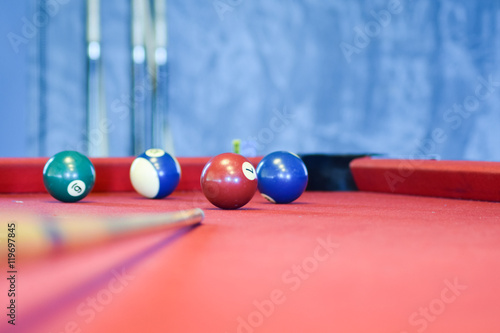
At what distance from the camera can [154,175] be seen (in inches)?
103

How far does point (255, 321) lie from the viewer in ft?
3.52

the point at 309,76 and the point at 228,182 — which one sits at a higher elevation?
the point at 309,76

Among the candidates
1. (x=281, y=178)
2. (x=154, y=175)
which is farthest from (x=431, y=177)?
(x=154, y=175)

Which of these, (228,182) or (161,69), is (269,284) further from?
(161,69)

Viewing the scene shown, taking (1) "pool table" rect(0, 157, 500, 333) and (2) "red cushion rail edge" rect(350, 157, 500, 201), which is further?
(2) "red cushion rail edge" rect(350, 157, 500, 201)

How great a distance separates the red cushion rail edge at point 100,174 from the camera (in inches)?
114

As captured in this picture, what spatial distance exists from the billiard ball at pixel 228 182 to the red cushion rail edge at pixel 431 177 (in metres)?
1.13

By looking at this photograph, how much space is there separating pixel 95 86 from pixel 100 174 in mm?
3403

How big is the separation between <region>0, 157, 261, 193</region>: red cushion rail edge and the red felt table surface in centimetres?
185

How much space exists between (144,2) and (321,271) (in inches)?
228

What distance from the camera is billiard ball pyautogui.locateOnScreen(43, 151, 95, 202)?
7.72 ft

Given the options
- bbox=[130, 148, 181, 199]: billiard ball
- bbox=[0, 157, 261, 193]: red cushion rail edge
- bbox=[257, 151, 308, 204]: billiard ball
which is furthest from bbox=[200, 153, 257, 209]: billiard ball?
bbox=[0, 157, 261, 193]: red cushion rail edge

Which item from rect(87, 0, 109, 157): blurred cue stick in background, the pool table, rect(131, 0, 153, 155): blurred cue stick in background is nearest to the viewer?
the pool table

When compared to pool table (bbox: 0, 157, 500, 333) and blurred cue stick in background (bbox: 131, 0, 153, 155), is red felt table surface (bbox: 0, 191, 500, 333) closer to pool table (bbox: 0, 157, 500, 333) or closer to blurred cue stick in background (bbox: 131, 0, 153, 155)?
pool table (bbox: 0, 157, 500, 333)
